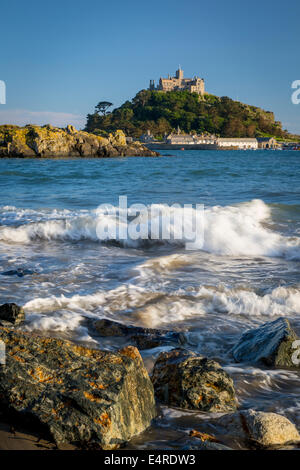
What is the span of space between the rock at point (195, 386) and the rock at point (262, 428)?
0.23 meters

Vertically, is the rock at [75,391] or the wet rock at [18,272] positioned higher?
the rock at [75,391]

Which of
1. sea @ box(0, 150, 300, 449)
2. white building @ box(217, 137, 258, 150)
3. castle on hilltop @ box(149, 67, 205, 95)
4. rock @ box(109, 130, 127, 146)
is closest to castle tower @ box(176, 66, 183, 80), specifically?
castle on hilltop @ box(149, 67, 205, 95)

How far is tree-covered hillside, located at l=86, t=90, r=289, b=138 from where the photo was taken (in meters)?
146

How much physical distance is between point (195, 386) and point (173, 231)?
6878mm

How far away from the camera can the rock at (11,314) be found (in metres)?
4.21

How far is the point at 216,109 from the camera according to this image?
530ft

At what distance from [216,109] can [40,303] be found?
551 ft

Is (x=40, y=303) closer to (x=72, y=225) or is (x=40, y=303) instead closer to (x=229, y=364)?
(x=229, y=364)

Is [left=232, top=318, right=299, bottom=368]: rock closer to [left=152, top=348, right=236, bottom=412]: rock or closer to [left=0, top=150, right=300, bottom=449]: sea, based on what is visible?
[left=0, top=150, right=300, bottom=449]: sea

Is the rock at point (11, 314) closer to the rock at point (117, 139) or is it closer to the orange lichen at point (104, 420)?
the orange lichen at point (104, 420)

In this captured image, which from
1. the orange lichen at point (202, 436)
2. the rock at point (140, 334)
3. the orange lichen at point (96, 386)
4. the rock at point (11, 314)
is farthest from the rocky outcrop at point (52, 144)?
the orange lichen at point (202, 436)

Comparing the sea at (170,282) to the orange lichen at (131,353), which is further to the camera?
the sea at (170,282)

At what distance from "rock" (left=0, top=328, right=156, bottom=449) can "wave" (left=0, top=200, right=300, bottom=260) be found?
5.71 metres
